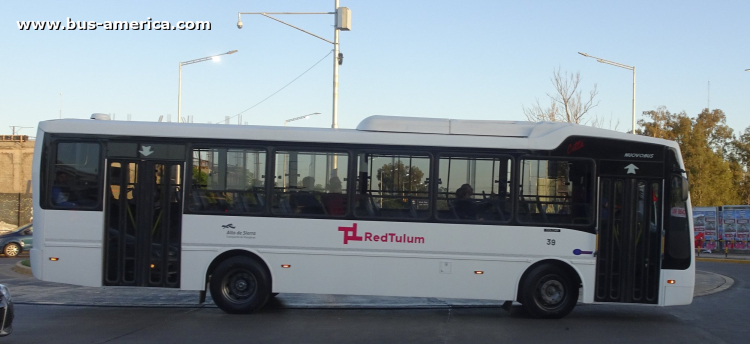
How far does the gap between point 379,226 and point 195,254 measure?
296cm

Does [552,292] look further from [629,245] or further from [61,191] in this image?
[61,191]

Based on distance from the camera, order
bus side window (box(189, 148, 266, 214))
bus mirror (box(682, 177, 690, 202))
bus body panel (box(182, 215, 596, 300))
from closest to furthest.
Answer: bus mirror (box(682, 177, 690, 202)) → bus body panel (box(182, 215, 596, 300)) → bus side window (box(189, 148, 266, 214))

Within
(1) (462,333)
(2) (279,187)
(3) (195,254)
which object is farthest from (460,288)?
(3) (195,254)

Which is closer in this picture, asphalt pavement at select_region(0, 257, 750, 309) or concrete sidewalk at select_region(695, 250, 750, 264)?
asphalt pavement at select_region(0, 257, 750, 309)

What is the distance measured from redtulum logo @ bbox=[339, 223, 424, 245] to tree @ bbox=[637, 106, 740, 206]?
1470 inches

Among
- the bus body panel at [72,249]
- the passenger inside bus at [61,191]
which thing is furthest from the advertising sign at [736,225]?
the passenger inside bus at [61,191]

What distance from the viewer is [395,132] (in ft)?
36.4

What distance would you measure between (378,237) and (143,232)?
3767mm

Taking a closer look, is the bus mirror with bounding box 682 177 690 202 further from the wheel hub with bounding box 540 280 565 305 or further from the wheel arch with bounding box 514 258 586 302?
the wheel hub with bounding box 540 280 565 305

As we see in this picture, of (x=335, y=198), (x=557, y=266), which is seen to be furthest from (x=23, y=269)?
(x=557, y=266)

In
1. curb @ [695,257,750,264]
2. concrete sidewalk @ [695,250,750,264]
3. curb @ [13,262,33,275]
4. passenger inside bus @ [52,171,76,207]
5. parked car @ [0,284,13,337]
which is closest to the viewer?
parked car @ [0,284,13,337]

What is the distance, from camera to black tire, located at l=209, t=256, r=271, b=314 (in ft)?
36.0

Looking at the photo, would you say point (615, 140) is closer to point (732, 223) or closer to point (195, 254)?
point (195, 254)

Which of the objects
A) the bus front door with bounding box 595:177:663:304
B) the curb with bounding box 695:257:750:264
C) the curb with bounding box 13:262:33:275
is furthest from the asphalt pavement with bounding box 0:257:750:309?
the curb with bounding box 695:257:750:264
